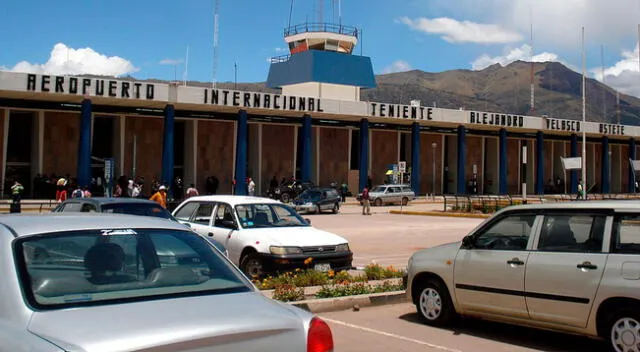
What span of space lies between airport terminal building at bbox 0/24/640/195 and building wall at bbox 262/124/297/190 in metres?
0.09

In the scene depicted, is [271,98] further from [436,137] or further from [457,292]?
[457,292]

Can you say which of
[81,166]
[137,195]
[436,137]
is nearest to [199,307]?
[137,195]

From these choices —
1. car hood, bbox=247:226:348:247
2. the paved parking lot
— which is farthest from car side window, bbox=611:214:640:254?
the paved parking lot

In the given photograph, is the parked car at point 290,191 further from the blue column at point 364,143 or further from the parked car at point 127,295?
the parked car at point 127,295

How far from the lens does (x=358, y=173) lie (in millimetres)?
52469

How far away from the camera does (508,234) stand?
761 centimetres

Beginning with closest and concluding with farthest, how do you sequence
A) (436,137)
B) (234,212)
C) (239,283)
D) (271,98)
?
1. (239,283)
2. (234,212)
3. (271,98)
4. (436,137)

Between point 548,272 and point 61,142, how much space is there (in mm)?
38847

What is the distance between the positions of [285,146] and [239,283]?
45176 millimetres

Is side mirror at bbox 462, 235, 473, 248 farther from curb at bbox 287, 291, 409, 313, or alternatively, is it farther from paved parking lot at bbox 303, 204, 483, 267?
paved parking lot at bbox 303, 204, 483, 267

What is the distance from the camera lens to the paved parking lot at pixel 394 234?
1677cm

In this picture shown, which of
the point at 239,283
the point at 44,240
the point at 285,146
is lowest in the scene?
the point at 239,283

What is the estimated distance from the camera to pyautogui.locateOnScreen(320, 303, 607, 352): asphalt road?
712 centimetres

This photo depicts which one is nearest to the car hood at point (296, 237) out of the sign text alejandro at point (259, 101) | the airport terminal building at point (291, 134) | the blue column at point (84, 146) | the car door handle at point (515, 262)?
the car door handle at point (515, 262)
